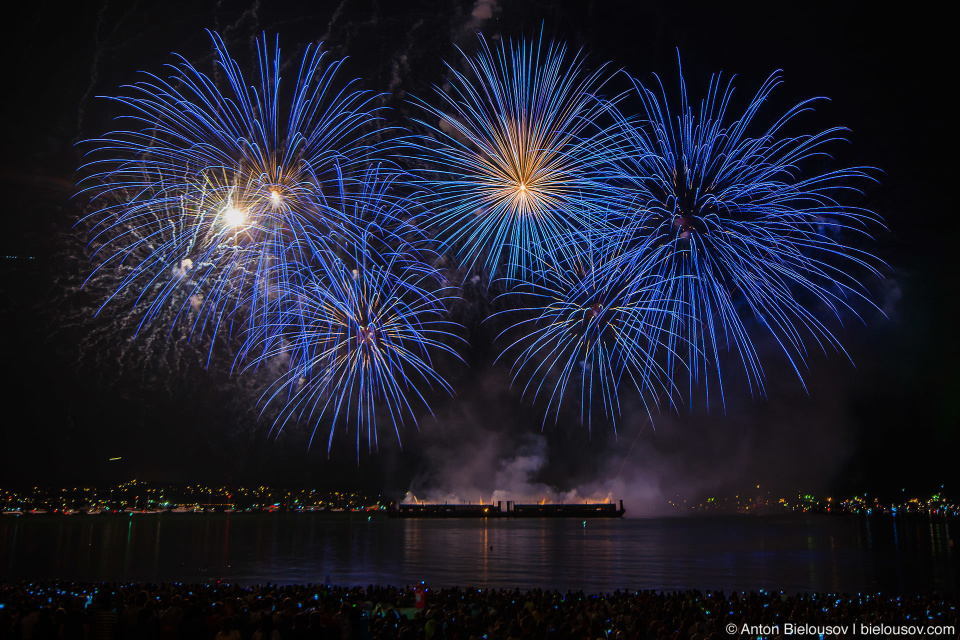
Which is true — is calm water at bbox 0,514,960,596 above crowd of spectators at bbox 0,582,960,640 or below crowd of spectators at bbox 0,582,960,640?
below

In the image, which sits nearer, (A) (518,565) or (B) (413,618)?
(B) (413,618)

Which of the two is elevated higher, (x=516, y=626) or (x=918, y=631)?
(x=516, y=626)

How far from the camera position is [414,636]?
12492 mm

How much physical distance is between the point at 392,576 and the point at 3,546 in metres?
55.0

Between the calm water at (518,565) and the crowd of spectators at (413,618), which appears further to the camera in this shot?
the calm water at (518,565)

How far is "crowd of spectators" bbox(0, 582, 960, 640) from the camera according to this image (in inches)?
397

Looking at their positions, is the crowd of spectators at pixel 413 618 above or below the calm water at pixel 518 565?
above

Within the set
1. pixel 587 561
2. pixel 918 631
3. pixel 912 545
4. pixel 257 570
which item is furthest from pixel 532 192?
pixel 912 545

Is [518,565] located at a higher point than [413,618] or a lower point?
lower

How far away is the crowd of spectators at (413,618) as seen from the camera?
1009 cm

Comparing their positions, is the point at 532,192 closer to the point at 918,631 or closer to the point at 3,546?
the point at 918,631

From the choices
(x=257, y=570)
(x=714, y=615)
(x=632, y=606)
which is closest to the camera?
(x=714, y=615)

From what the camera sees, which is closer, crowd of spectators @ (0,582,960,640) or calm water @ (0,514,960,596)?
crowd of spectators @ (0,582,960,640)

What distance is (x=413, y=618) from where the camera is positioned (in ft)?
55.6
